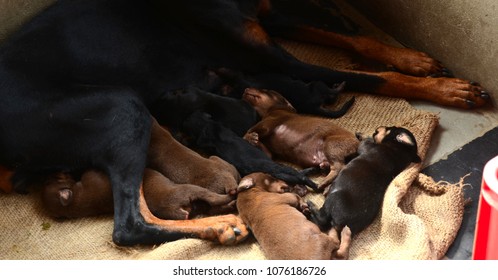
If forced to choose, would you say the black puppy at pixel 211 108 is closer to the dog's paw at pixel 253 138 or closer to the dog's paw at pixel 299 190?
the dog's paw at pixel 253 138

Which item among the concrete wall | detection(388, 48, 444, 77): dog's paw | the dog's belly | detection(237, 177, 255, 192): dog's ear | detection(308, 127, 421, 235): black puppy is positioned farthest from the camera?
detection(388, 48, 444, 77): dog's paw

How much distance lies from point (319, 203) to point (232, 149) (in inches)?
18.3

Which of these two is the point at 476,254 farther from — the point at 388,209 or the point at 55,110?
the point at 55,110

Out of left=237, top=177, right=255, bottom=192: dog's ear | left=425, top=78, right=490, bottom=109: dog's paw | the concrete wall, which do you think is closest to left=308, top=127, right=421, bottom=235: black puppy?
left=237, top=177, right=255, bottom=192: dog's ear

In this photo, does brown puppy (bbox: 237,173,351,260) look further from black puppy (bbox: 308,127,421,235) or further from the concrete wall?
the concrete wall

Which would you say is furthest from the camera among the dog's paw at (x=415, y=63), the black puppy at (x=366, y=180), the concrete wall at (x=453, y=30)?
the dog's paw at (x=415, y=63)

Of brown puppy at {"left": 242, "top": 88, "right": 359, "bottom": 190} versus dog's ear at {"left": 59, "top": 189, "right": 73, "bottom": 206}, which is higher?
brown puppy at {"left": 242, "top": 88, "right": 359, "bottom": 190}

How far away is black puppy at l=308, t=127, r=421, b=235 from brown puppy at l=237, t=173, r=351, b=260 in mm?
71

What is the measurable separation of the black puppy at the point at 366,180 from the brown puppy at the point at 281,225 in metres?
0.07

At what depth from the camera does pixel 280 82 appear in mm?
3838

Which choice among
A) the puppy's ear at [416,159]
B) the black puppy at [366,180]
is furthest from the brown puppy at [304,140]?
the puppy's ear at [416,159]

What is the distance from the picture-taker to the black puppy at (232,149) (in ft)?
11.0

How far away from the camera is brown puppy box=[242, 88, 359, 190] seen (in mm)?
3404

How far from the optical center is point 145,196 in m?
3.29
